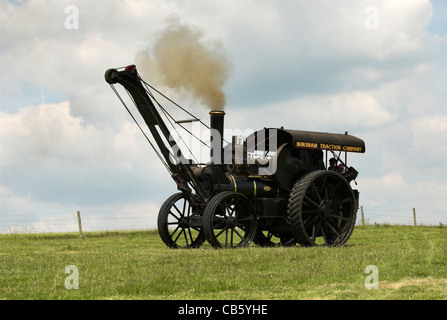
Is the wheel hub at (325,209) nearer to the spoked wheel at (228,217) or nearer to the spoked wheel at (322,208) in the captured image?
the spoked wheel at (322,208)

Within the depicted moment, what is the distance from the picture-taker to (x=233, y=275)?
11.8m

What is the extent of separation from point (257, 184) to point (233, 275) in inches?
254

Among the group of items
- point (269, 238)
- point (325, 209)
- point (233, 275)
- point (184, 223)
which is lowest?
point (233, 275)

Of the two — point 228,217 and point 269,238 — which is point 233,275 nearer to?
point 228,217

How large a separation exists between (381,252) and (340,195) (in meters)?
4.27

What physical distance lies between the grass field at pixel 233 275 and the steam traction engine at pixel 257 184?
2.18 meters

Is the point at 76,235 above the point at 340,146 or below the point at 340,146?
below

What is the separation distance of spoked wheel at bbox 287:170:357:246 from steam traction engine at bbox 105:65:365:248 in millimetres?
26

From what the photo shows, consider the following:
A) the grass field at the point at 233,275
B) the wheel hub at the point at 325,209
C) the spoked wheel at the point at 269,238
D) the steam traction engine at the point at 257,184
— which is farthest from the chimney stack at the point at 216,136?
the spoked wheel at the point at 269,238

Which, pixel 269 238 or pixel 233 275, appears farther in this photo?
pixel 269 238

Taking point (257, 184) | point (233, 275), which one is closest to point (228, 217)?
point (257, 184)

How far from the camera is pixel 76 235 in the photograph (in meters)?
28.1
